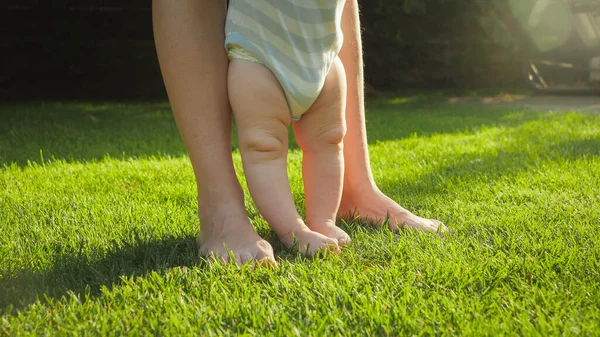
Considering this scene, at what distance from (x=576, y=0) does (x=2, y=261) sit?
221 inches

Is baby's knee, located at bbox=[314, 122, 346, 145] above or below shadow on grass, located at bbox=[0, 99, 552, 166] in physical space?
above

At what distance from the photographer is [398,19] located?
620cm

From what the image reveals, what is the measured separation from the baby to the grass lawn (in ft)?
0.28

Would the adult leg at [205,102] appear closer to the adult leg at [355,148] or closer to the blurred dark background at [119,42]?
the adult leg at [355,148]

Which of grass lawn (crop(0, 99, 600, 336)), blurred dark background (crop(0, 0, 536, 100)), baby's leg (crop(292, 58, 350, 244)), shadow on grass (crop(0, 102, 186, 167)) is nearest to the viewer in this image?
grass lawn (crop(0, 99, 600, 336))

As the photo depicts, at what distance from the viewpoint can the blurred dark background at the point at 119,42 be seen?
240 inches

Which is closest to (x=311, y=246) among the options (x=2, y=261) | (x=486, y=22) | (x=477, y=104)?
(x=2, y=261)

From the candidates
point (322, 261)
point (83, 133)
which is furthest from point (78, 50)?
point (322, 261)

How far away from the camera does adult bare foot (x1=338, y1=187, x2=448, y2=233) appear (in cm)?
147

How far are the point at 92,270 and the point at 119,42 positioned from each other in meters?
5.40

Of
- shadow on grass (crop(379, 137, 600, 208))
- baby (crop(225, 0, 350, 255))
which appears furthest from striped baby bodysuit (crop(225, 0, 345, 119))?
shadow on grass (crop(379, 137, 600, 208))

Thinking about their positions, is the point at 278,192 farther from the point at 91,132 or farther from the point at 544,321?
the point at 91,132

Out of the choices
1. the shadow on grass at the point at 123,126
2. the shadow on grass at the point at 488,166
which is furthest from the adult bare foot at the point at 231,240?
the shadow on grass at the point at 123,126

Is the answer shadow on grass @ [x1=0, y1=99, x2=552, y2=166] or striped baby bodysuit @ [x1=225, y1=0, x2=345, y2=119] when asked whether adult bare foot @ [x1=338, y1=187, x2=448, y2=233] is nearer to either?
striped baby bodysuit @ [x1=225, y1=0, x2=345, y2=119]
